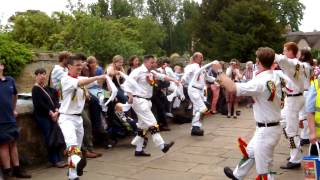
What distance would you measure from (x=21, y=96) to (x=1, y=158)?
203 cm

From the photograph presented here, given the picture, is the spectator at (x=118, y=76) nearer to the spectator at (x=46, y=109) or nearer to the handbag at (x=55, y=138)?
the spectator at (x=46, y=109)

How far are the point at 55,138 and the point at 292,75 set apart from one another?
409 cm

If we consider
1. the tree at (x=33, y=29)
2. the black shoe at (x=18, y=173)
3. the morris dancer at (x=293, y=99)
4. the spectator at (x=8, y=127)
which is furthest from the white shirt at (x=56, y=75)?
the tree at (x=33, y=29)

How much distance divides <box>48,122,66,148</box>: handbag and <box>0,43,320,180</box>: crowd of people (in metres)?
0.02

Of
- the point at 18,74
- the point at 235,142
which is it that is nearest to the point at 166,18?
the point at 18,74

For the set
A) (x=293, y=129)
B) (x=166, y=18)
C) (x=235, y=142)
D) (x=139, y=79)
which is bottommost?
(x=235, y=142)

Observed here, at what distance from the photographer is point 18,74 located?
59.1 ft

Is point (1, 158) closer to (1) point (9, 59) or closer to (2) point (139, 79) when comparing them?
(2) point (139, 79)

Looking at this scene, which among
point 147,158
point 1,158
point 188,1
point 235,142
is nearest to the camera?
point 1,158

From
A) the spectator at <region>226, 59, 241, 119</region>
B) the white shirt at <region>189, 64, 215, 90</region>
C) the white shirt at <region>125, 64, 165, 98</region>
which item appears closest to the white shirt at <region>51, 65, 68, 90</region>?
the white shirt at <region>125, 64, 165, 98</region>

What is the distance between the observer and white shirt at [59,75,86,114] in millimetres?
7246

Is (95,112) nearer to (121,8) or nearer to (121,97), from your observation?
(121,97)

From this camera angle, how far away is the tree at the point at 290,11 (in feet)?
222

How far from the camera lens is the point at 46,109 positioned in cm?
830
